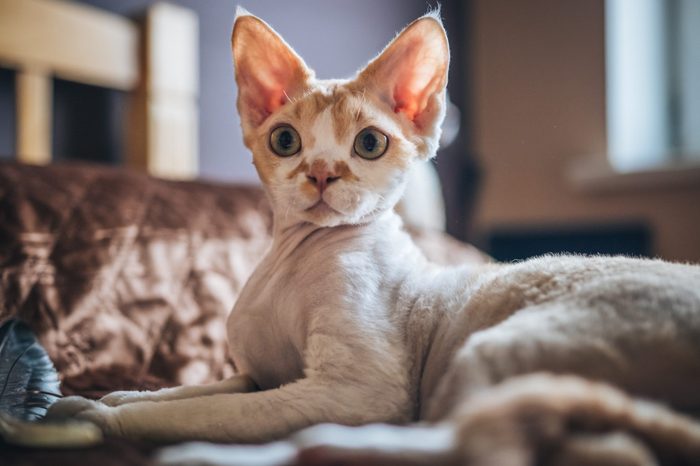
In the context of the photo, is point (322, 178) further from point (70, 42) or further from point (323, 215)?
point (70, 42)

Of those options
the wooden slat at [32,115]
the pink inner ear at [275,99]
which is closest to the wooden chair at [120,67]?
the wooden slat at [32,115]

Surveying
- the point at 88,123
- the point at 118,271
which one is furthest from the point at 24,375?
the point at 88,123

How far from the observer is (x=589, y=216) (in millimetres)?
3195

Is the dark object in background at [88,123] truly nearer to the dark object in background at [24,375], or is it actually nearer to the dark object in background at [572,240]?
the dark object in background at [24,375]

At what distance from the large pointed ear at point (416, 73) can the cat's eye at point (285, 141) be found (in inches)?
6.3

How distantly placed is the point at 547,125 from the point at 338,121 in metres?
2.67

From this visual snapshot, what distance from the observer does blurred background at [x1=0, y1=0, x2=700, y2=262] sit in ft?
5.94

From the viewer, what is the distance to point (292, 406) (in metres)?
0.82

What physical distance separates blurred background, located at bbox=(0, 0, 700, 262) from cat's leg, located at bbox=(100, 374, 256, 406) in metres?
0.88

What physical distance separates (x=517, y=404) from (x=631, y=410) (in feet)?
0.38

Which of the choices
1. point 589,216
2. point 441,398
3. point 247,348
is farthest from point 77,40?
point 589,216

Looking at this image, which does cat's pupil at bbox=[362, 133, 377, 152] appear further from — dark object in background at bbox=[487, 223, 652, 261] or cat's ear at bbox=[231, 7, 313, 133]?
dark object in background at bbox=[487, 223, 652, 261]

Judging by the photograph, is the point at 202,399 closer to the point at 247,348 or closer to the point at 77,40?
the point at 247,348

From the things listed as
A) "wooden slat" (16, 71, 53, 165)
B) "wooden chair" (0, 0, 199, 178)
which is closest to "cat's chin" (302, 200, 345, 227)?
"wooden chair" (0, 0, 199, 178)
